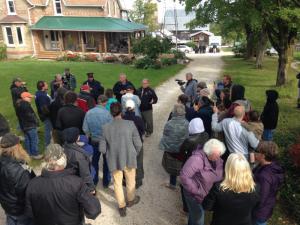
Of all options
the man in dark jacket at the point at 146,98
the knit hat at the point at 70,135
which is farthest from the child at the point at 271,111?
the knit hat at the point at 70,135

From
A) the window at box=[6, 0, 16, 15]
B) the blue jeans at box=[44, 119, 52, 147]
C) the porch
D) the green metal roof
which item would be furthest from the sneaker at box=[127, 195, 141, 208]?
the window at box=[6, 0, 16, 15]

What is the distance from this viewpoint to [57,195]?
333 cm

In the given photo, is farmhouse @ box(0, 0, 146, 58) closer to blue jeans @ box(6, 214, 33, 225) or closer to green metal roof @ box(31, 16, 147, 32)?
green metal roof @ box(31, 16, 147, 32)

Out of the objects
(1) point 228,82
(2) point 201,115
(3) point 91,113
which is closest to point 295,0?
(1) point 228,82

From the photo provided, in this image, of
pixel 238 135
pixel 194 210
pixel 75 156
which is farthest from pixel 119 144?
pixel 238 135

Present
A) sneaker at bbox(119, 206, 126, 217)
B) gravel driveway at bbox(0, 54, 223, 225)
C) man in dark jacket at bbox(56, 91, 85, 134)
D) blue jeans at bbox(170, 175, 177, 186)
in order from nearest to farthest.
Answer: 1. gravel driveway at bbox(0, 54, 223, 225)
2. sneaker at bbox(119, 206, 126, 217)
3. man in dark jacket at bbox(56, 91, 85, 134)
4. blue jeans at bbox(170, 175, 177, 186)

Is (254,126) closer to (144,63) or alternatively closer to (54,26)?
(144,63)

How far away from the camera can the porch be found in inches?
1236

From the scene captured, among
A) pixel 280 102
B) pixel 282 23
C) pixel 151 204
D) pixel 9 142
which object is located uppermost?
pixel 282 23

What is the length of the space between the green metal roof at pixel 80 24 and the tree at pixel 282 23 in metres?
18.0

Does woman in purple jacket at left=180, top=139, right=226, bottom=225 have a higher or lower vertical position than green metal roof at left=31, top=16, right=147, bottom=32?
lower

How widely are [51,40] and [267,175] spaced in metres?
34.7

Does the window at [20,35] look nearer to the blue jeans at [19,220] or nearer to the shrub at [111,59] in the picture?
the shrub at [111,59]

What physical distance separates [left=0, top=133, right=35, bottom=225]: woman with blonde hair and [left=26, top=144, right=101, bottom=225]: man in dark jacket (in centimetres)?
41
